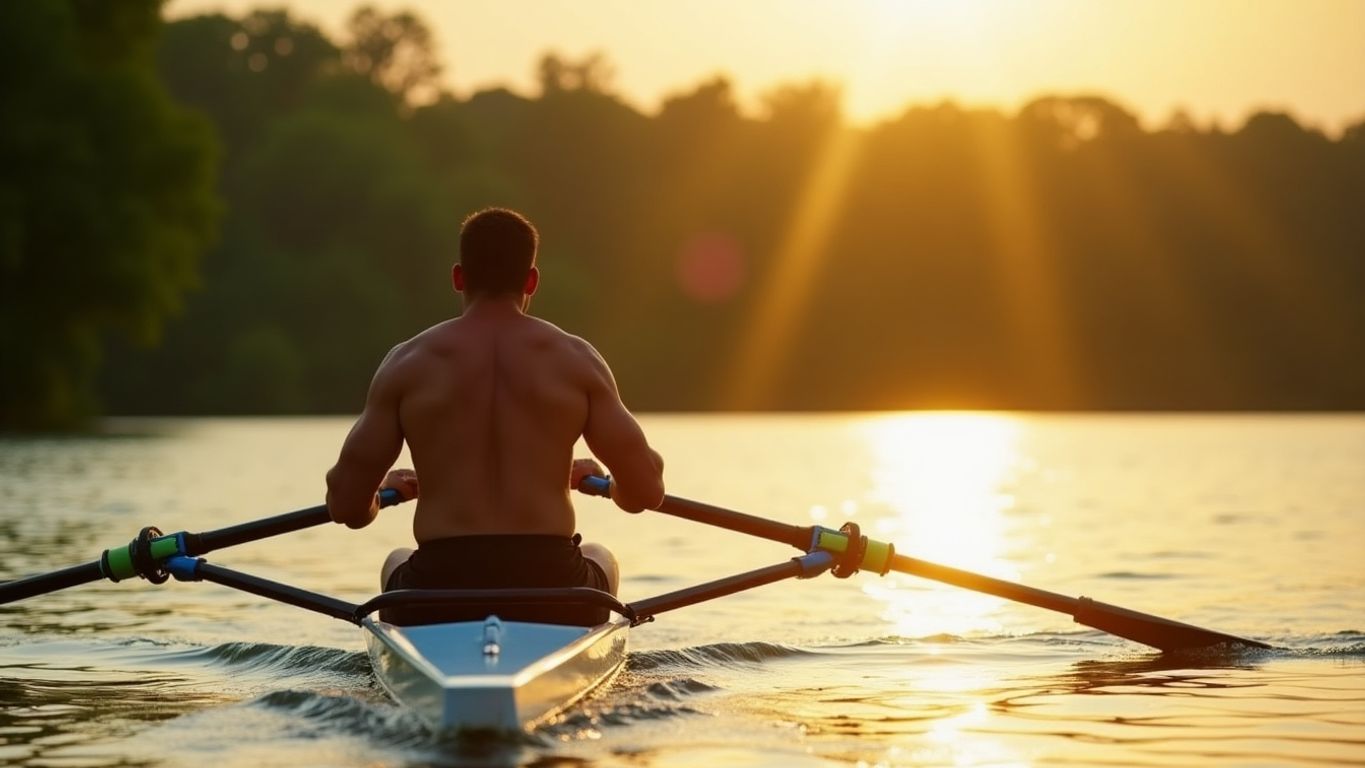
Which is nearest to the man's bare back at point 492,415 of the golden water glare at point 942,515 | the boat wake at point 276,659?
A: the boat wake at point 276,659

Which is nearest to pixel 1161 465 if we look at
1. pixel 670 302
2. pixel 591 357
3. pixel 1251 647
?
pixel 1251 647

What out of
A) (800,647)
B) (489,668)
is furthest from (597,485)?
(489,668)

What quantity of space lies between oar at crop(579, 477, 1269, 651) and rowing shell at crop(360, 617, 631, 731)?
1809 mm

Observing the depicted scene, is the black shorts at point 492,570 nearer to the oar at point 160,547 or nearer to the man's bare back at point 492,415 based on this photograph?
the man's bare back at point 492,415

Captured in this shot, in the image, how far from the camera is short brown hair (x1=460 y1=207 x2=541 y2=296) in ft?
23.0

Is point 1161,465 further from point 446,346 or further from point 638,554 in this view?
point 446,346

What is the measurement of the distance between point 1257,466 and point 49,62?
24.3m

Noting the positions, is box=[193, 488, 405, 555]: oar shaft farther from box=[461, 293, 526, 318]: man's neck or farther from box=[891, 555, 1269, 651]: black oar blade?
box=[891, 555, 1269, 651]: black oar blade

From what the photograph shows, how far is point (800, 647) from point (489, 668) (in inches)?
146

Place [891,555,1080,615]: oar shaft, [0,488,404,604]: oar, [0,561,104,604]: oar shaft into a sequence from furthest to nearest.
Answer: [891,555,1080,615]: oar shaft < [0,561,104,604]: oar shaft < [0,488,404,604]: oar

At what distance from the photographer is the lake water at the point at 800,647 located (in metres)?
6.80

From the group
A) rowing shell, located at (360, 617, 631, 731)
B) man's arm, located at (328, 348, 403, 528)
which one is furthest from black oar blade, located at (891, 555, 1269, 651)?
man's arm, located at (328, 348, 403, 528)

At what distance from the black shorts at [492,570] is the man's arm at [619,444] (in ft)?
1.08

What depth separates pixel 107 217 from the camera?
39062 millimetres
